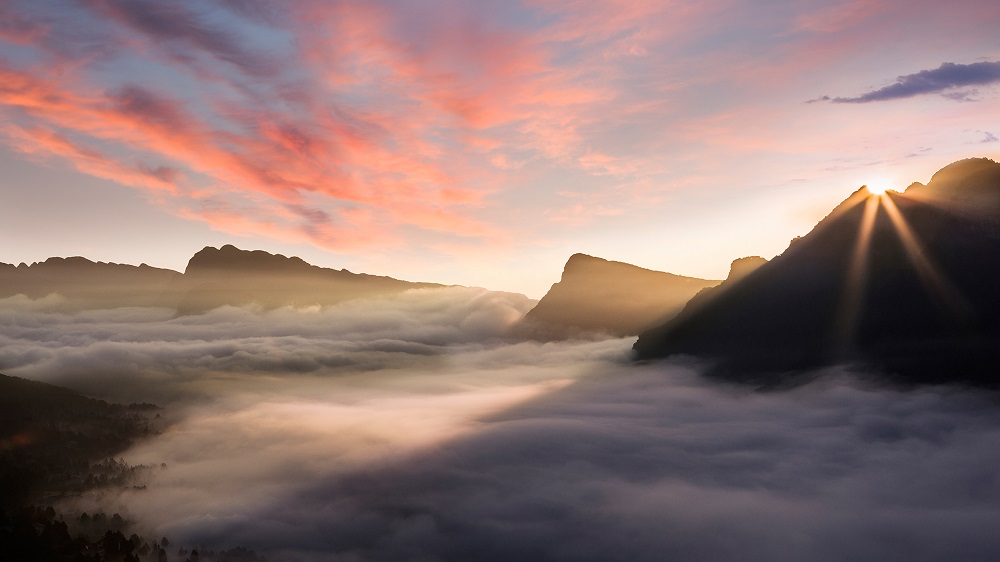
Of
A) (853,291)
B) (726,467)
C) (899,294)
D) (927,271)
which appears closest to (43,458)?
(726,467)

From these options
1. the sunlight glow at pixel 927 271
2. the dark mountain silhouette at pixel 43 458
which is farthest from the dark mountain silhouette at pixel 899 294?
the dark mountain silhouette at pixel 43 458

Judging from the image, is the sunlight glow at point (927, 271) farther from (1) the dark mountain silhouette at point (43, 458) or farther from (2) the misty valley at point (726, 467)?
(1) the dark mountain silhouette at point (43, 458)

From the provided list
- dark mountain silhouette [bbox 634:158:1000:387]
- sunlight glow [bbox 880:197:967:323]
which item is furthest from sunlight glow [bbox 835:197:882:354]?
sunlight glow [bbox 880:197:967:323]

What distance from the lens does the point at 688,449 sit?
167875 millimetres

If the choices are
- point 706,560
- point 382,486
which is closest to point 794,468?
point 706,560

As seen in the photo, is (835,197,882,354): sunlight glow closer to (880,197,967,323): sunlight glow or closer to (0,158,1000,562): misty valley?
(0,158,1000,562): misty valley

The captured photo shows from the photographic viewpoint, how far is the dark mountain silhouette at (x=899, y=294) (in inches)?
6216

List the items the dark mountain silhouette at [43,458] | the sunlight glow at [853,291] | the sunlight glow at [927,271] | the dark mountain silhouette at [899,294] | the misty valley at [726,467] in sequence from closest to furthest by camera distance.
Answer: the misty valley at [726,467]
the dark mountain silhouette at [43,458]
the dark mountain silhouette at [899,294]
the sunlight glow at [927,271]
the sunlight glow at [853,291]

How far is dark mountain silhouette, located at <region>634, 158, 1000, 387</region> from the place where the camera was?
518 ft

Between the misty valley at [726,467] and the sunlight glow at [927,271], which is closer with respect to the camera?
the misty valley at [726,467]

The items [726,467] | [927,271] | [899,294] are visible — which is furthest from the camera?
[899,294]

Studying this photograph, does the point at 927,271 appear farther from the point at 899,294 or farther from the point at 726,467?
the point at 726,467

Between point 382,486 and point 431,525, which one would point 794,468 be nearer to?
point 431,525

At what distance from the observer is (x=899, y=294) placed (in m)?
171
